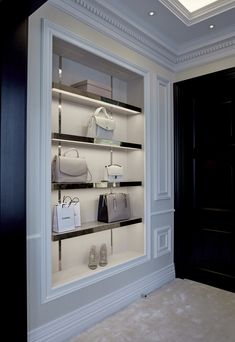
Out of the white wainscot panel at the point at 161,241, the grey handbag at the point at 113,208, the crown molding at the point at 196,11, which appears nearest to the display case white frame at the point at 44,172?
the grey handbag at the point at 113,208

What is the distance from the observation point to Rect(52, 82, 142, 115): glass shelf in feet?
6.98

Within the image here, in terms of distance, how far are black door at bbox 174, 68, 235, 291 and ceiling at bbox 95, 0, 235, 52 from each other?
0.44 metres

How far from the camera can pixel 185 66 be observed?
3.20 m

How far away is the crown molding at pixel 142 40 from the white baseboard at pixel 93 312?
2357 millimetres

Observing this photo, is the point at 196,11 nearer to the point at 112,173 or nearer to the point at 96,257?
the point at 112,173

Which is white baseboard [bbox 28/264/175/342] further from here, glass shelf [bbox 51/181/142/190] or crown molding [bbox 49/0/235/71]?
crown molding [bbox 49/0/235/71]

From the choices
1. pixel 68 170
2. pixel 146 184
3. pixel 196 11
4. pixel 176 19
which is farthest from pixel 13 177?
pixel 196 11

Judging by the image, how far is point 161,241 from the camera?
10.0 ft

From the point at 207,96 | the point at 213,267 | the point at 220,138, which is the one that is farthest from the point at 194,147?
the point at 213,267

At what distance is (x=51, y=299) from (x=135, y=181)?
4.69ft

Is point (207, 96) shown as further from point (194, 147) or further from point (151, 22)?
point (151, 22)

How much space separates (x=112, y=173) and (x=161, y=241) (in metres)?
1.05

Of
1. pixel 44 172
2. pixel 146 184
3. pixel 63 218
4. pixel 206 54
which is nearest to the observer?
pixel 44 172

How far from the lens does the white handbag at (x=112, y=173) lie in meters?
2.62
